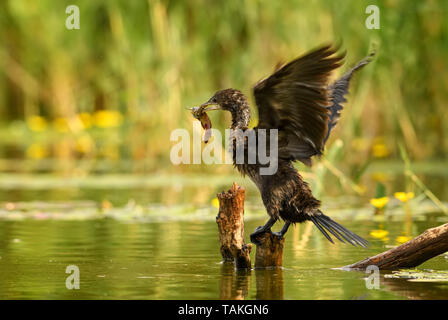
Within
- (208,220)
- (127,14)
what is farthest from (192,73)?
(208,220)

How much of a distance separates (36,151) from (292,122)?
15.2m

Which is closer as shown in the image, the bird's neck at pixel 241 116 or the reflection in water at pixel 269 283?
the reflection in water at pixel 269 283

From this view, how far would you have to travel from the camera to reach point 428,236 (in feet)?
21.8

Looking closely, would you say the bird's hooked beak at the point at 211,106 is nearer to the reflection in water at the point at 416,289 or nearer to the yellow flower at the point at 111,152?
the reflection in water at the point at 416,289

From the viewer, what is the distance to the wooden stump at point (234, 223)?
700 cm

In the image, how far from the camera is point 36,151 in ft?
70.0

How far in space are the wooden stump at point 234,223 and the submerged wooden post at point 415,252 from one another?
75 cm

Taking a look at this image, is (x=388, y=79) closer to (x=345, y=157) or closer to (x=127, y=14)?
(x=345, y=157)

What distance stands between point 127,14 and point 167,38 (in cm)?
91

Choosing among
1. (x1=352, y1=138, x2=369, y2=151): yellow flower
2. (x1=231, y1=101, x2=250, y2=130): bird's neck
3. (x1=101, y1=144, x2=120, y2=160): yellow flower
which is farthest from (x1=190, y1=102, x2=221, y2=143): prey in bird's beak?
(x1=101, y1=144, x2=120, y2=160): yellow flower

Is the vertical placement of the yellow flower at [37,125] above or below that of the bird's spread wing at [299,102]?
above

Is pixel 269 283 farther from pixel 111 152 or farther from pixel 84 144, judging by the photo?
pixel 84 144
